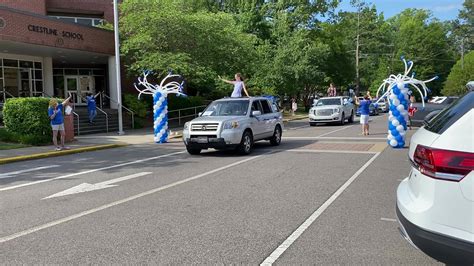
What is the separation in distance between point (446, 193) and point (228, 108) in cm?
1076

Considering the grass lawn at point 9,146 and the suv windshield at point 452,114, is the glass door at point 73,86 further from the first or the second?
the suv windshield at point 452,114

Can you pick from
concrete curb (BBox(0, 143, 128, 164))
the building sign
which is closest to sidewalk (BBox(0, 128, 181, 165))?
concrete curb (BBox(0, 143, 128, 164))

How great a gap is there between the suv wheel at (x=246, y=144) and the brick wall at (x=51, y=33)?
13.6m

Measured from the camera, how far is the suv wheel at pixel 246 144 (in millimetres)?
13023

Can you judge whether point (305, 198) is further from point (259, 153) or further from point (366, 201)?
point (259, 153)

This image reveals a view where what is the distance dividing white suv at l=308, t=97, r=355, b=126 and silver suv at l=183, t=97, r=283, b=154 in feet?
38.5

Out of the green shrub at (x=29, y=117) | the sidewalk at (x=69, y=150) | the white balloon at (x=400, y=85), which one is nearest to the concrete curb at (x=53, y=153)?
the sidewalk at (x=69, y=150)

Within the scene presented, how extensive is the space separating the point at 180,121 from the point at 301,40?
17910 millimetres

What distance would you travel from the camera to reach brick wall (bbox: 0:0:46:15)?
29.0 metres

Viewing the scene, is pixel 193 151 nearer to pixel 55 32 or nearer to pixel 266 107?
pixel 266 107

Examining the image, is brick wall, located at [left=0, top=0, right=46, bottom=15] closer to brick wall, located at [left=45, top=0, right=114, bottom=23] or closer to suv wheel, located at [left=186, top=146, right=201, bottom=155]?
brick wall, located at [left=45, top=0, right=114, bottom=23]

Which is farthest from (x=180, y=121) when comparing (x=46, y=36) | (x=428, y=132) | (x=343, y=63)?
(x=343, y=63)

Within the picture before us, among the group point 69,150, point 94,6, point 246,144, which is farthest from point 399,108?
point 94,6

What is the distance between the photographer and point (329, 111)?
2622 cm
